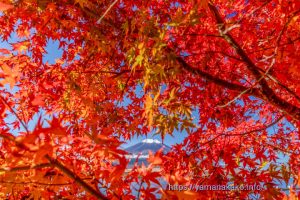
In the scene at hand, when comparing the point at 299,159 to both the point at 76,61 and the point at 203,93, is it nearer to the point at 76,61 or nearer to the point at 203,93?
the point at 203,93

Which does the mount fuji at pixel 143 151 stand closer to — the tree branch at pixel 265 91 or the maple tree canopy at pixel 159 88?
the maple tree canopy at pixel 159 88

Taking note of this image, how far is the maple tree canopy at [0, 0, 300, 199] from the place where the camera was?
9.07 ft

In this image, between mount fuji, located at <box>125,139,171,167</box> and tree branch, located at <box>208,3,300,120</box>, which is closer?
mount fuji, located at <box>125,139,171,167</box>

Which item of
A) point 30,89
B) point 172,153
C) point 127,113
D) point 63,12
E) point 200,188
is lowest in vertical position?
point 200,188

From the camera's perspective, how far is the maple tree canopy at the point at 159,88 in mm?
2766

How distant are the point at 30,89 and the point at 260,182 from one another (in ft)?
16.0

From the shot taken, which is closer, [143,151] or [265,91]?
[143,151]

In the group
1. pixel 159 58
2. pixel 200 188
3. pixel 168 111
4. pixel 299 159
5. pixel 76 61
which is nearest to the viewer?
pixel 159 58

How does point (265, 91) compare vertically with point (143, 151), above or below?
above

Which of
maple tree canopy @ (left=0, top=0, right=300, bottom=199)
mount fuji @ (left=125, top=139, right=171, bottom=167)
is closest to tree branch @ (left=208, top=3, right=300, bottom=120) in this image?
maple tree canopy @ (left=0, top=0, right=300, bottom=199)

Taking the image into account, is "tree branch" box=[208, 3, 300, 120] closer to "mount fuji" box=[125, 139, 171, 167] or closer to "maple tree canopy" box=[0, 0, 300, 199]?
"maple tree canopy" box=[0, 0, 300, 199]

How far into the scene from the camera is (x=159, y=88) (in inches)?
145

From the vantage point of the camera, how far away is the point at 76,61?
20.9 feet

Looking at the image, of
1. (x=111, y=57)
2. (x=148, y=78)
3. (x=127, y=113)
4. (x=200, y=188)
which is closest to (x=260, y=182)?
(x=200, y=188)
